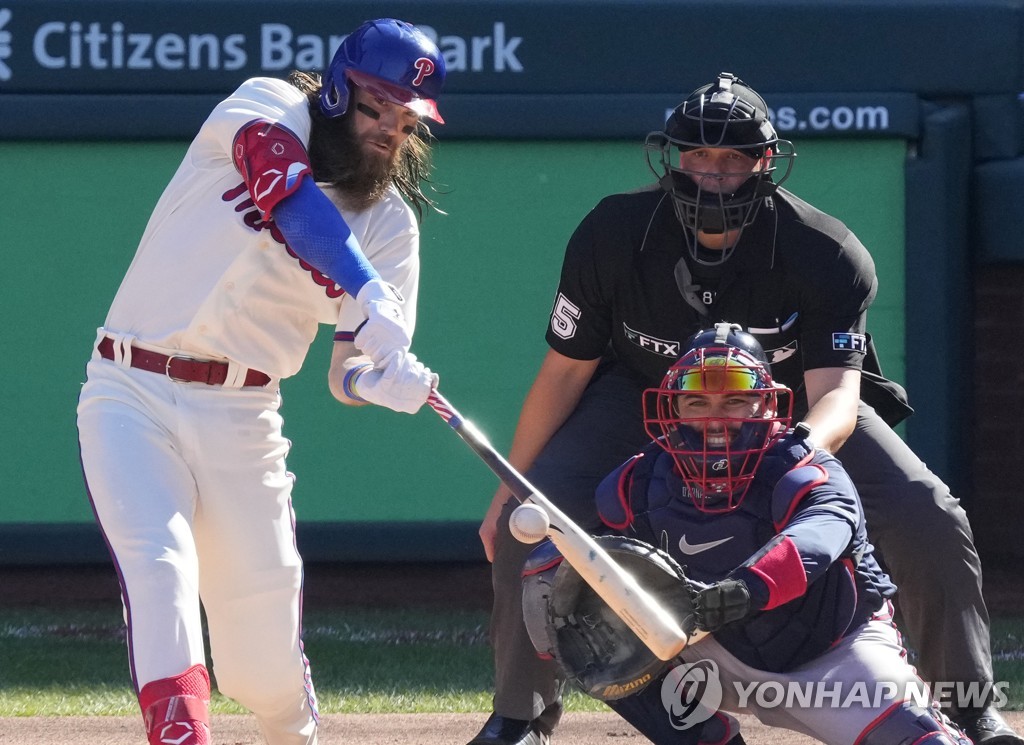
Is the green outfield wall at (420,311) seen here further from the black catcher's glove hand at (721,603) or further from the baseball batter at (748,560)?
the black catcher's glove hand at (721,603)

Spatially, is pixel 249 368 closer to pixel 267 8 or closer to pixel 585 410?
pixel 585 410

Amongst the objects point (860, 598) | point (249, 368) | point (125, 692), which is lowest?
point (125, 692)

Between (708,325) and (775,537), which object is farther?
(708,325)

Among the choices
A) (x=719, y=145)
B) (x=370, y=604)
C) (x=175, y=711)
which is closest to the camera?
(x=175, y=711)

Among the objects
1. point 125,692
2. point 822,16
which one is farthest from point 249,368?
point 822,16

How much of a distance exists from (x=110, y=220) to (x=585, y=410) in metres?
2.95

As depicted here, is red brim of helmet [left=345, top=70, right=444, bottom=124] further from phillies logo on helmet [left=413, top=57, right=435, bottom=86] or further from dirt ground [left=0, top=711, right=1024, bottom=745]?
dirt ground [left=0, top=711, right=1024, bottom=745]

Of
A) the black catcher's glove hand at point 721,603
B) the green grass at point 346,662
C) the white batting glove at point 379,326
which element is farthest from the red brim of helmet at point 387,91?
the green grass at point 346,662

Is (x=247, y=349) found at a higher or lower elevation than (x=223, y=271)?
lower

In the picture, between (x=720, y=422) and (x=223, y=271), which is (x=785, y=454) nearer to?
(x=720, y=422)

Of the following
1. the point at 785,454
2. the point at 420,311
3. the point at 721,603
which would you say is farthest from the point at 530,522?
the point at 420,311

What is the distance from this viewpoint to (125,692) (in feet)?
15.1

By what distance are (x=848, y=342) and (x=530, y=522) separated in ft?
3.75

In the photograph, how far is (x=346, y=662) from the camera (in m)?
5.04
